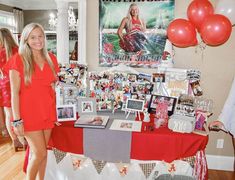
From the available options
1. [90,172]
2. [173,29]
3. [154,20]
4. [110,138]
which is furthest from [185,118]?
[154,20]

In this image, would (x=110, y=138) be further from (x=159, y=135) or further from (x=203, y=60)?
(x=203, y=60)

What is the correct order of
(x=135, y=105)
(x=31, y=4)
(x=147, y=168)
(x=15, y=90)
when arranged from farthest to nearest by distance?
(x=31, y=4) → (x=135, y=105) → (x=147, y=168) → (x=15, y=90)

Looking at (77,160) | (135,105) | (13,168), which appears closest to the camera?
(77,160)

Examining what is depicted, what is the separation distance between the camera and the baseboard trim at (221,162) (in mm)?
2729

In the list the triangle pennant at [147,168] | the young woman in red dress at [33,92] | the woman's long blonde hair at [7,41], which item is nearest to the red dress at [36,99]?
the young woman in red dress at [33,92]

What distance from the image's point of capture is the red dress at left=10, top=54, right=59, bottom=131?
183 centimetres

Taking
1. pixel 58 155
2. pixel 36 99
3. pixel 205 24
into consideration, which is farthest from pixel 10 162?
pixel 205 24

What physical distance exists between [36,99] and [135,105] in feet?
2.83

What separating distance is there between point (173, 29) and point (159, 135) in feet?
2.89

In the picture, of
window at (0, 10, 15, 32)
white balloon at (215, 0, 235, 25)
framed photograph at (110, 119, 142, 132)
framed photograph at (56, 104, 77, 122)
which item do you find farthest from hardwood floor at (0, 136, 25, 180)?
window at (0, 10, 15, 32)

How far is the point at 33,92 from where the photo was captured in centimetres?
185

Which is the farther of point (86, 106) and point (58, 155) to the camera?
point (86, 106)

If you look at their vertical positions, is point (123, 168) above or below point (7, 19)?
below

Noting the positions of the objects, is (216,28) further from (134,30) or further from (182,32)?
(134,30)
